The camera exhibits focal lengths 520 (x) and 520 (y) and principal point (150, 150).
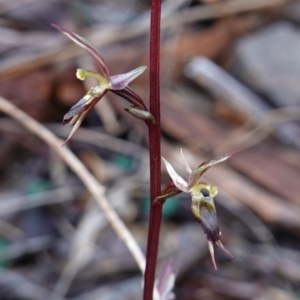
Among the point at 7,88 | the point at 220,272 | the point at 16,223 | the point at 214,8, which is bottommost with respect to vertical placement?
the point at 220,272

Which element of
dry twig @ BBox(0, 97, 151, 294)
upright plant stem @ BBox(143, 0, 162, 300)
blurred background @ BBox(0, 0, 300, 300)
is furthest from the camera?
blurred background @ BBox(0, 0, 300, 300)

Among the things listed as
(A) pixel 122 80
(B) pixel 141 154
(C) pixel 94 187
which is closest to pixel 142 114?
(A) pixel 122 80

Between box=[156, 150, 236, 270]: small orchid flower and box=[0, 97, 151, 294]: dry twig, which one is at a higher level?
box=[156, 150, 236, 270]: small orchid flower

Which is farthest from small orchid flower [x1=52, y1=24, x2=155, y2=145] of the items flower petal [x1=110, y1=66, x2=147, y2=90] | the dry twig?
the dry twig

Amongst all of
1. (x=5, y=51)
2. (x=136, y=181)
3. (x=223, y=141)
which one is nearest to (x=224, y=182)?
(x=223, y=141)

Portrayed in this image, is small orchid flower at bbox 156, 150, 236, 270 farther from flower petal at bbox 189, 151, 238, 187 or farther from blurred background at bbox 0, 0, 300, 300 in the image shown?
blurred background at bbox 0, 0, 300, 300

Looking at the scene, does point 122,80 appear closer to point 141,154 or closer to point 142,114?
point 142,114

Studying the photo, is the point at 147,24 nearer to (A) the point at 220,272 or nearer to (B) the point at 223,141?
(B) the point at 223,141
